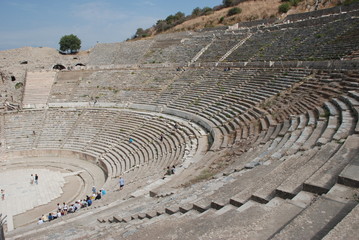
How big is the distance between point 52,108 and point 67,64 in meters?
11.9

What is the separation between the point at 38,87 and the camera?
2839cm

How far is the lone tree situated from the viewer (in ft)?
151

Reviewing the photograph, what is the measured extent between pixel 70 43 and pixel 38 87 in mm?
20255

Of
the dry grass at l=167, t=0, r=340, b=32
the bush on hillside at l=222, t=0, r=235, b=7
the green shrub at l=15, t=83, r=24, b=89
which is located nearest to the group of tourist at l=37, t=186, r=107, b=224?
the green shrub at l=15, t=83, r=24, b=89

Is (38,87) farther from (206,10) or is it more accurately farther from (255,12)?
(206,10)

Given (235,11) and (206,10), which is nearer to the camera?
(235,11)

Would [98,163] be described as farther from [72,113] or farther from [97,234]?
[97,234]

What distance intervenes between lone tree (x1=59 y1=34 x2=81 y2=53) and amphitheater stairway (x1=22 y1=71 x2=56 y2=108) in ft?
55.3

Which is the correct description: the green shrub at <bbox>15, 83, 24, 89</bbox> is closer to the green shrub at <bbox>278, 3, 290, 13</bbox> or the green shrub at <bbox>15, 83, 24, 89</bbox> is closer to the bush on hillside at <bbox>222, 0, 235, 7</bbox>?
the green shrub at <bbox>278, 3, 290, 13</bbox>

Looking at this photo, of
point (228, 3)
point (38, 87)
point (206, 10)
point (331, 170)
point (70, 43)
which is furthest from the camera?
point (206, 10)

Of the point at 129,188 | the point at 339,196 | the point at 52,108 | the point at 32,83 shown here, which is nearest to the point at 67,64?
the point at 32,83

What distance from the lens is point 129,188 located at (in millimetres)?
11328

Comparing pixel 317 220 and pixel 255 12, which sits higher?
pixel 255 12

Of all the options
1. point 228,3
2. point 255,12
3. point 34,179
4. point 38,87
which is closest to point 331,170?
point 34,179
